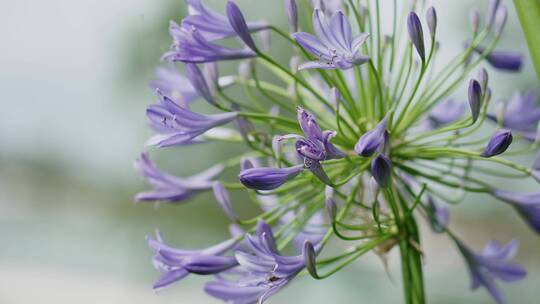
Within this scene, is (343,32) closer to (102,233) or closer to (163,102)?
(163,102)

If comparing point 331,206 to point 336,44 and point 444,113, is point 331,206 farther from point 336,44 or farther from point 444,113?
point 444,113

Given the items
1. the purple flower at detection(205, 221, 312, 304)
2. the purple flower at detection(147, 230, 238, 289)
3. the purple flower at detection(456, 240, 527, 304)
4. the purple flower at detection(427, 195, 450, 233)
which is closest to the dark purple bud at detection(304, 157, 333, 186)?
the purple flower at detection(205, 221, 312, 304)

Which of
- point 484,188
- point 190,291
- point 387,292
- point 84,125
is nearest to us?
point 484,188

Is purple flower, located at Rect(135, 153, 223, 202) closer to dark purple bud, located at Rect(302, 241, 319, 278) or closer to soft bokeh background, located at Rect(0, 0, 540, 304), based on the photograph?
dark purple bud, located at Rect(302, 241, 319, 278)

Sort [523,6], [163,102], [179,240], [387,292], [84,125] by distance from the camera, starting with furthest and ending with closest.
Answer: [84,125]
[179,240]
[387,292]
[163,102]
[523,6]

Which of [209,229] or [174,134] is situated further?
[209,229]

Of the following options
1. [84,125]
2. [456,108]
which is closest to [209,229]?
[84,125]

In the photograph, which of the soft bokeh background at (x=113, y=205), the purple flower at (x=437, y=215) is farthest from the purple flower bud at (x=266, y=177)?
the soft bokeh background at (x=113, y=205)
